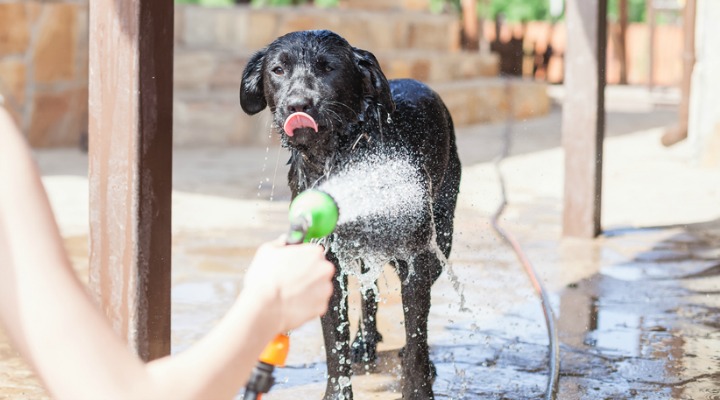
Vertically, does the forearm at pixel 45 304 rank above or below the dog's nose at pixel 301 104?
above

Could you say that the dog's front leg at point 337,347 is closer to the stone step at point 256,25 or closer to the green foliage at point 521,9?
the stone step at point 256,25

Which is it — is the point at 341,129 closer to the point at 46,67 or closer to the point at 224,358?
the point at 224,358

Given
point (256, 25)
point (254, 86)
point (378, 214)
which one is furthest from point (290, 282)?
point (256, 25)

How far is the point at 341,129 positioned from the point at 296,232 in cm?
194

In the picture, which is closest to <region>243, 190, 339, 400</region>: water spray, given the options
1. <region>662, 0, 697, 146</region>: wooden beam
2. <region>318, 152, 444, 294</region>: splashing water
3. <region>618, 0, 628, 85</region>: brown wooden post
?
<region>318, 152, 444, 294</region>: splashing water

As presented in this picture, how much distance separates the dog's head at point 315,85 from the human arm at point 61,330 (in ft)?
6.76

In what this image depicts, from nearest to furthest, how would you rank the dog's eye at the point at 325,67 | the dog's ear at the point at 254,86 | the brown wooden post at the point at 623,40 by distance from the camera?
the dog's eye at the point at 325,67 < the dog's ear at the point at 254,86 < the brown wooden post at the point at 623,40

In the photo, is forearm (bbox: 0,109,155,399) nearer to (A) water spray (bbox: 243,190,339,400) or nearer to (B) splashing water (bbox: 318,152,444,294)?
(A) water spray (bbox: 243,190,339,400)

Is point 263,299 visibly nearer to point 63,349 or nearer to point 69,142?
point 63,349

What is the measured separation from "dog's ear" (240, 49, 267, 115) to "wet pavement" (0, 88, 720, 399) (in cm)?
102

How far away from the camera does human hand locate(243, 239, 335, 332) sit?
1365mm

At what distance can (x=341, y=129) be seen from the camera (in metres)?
3.47

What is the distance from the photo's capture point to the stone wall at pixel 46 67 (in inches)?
424

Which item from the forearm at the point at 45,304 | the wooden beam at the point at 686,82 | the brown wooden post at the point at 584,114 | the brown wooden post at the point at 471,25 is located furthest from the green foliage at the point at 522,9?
the forearm at the point at 45,304
